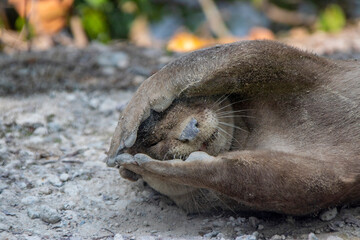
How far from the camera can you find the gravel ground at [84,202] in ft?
9.44

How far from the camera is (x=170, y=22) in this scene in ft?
28.2

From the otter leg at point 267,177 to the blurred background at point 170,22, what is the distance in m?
3.95

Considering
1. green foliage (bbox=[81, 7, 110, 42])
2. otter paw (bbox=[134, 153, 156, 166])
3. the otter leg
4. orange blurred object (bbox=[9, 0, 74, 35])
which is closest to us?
the otter leg

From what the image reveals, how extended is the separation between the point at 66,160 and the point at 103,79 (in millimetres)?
1943

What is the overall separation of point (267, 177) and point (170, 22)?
6.22 metres

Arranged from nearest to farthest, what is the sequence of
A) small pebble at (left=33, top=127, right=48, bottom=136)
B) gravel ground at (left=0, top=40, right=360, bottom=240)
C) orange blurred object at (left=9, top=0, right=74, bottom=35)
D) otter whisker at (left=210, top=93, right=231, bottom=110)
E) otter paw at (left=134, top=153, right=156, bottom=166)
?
otter paw at (left=134, top=153, right=156, bottom=166), gravel ground at (left=0, top=40, right=360, bottom=240), otter whisker at (left=210, top=93, right=231, bottom=110), small pebble at (left=33, top=127, right=48, bottom=136), orange blurred object at (left=9, top=0, right=74, bottom=35)

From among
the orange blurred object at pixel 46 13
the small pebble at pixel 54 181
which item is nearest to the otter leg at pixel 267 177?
the small pebble at pixel 54 181

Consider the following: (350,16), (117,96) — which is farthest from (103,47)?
(350,16)

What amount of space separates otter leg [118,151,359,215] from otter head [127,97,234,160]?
231mm

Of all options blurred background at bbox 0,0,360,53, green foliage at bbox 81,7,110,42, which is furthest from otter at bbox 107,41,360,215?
green foliage at bbox 81,7,110,42

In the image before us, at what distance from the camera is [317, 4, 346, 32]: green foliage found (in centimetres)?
830

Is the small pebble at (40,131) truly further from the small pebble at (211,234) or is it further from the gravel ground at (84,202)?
the small pebble at (211,234)

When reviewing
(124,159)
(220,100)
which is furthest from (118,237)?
(220,100)

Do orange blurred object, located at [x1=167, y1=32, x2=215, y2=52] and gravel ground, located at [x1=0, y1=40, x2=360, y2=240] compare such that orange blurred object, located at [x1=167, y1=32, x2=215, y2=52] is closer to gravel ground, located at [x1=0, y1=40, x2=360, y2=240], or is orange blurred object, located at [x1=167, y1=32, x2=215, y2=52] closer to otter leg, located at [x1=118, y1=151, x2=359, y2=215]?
gravel ground, located at [x1=0, y1=40, x2=360, y2=240]
